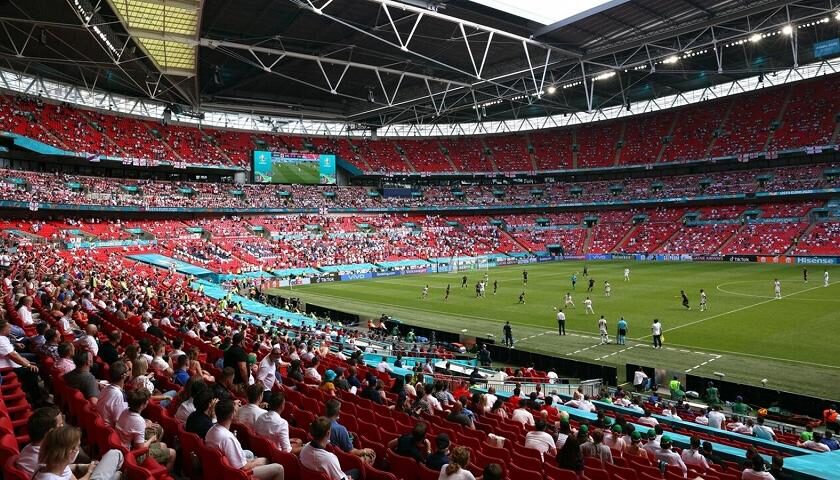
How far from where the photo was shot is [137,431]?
5625 mm

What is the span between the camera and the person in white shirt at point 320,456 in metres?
5.04

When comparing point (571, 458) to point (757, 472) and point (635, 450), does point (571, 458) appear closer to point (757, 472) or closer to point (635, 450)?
point (635, 450)

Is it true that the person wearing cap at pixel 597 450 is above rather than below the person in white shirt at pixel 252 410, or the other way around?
below

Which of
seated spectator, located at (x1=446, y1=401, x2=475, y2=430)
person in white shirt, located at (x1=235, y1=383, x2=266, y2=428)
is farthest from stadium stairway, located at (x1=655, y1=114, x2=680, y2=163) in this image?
person in white shirt, located at (x1=235, y1=383, x2=266, y2=428)

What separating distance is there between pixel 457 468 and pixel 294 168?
235 ft

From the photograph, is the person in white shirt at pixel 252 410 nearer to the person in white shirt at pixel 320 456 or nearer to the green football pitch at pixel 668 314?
the person in white shirt at pixel 320 456

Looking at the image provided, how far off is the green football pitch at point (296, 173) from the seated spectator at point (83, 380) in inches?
2631

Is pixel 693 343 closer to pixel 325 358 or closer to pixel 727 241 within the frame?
pixel 325 358

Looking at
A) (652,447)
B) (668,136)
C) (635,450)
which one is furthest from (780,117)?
(635,450)

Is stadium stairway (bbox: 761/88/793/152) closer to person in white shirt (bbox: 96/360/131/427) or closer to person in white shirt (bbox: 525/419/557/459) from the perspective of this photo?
person in white shirt (bbox: 525/419/557/459)

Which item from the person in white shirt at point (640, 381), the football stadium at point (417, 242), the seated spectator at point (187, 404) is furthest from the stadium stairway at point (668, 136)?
the seated spectator at point (187, 404)

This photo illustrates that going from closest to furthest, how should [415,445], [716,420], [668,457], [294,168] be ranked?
1. [415,445]
2. [668,457]
3. [716,420]
4. [294,168]

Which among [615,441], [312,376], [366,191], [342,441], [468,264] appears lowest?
[615,441]

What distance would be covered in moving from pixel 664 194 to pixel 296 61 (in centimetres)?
5084
